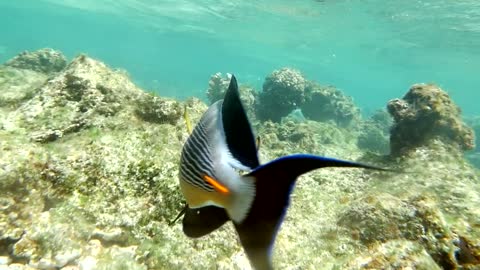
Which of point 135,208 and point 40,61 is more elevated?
point 135,208

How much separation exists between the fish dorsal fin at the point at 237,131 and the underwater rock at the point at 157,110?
124 inches

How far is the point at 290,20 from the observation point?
32469 millimetres

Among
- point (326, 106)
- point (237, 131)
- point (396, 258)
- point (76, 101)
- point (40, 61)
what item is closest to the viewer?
point (237, 131)

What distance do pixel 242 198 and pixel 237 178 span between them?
0.15ft

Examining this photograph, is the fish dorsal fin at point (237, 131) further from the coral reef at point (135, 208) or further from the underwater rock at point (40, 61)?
the underwater rock at point (40, 61)

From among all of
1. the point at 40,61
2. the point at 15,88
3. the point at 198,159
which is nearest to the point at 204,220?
the point at 198,159

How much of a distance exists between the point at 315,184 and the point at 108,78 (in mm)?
3069

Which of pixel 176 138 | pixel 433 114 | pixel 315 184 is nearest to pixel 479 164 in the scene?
pixel 433 114

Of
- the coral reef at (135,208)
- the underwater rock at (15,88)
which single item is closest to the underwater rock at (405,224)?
the coral reef at (135,208)

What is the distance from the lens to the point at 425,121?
5.64m

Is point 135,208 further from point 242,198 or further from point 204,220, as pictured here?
point 242,198

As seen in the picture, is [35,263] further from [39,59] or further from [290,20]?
[290,20]

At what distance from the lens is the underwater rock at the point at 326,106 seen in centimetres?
1516

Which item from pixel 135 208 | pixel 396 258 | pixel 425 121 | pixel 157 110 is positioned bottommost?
pixel 135 208
